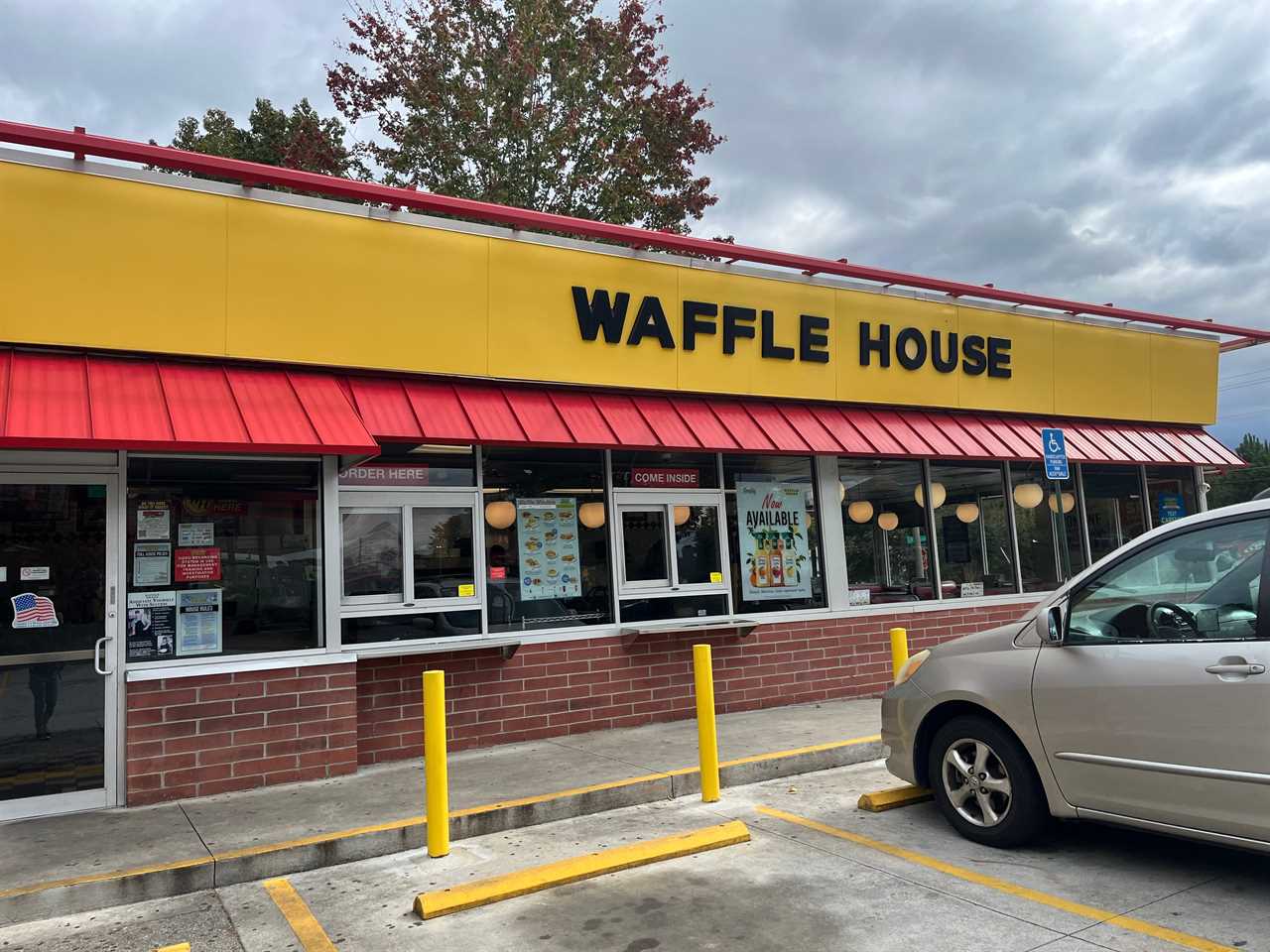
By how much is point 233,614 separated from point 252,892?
8.42ft

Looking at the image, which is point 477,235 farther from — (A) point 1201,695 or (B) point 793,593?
(A) point 1201,695

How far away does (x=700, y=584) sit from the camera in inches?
387

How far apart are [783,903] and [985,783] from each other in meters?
1.51

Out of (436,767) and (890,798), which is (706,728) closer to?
(890,798)

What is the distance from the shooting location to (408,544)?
324 inches

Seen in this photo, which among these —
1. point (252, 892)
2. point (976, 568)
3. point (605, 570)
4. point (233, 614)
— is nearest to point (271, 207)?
point (233, 614)

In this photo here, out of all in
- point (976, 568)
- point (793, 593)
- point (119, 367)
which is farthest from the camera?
point (976, 568)

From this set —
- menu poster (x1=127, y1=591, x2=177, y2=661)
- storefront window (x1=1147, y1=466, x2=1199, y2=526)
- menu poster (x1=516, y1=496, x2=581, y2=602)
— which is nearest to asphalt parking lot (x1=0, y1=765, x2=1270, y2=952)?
menu poster (x1=127, y1=591, x2=177, y2=661)

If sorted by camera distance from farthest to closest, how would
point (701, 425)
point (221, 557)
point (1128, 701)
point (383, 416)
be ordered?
point (701, 425) < point (383, 416) < point (221, 557) < point (1128, 701)

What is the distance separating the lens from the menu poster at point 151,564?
275 inches

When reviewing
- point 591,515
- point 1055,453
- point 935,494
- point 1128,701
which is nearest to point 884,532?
point 935,494

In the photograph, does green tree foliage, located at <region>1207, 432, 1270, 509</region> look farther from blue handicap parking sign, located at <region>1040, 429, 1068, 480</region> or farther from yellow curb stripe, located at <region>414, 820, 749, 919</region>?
yellow curb stripe, located at <region>414, 820, 749, 919</region>

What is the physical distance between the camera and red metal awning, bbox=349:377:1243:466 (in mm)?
8078

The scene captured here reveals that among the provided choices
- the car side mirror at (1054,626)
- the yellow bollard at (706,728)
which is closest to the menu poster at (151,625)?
the yellow bollard at (706,728)
